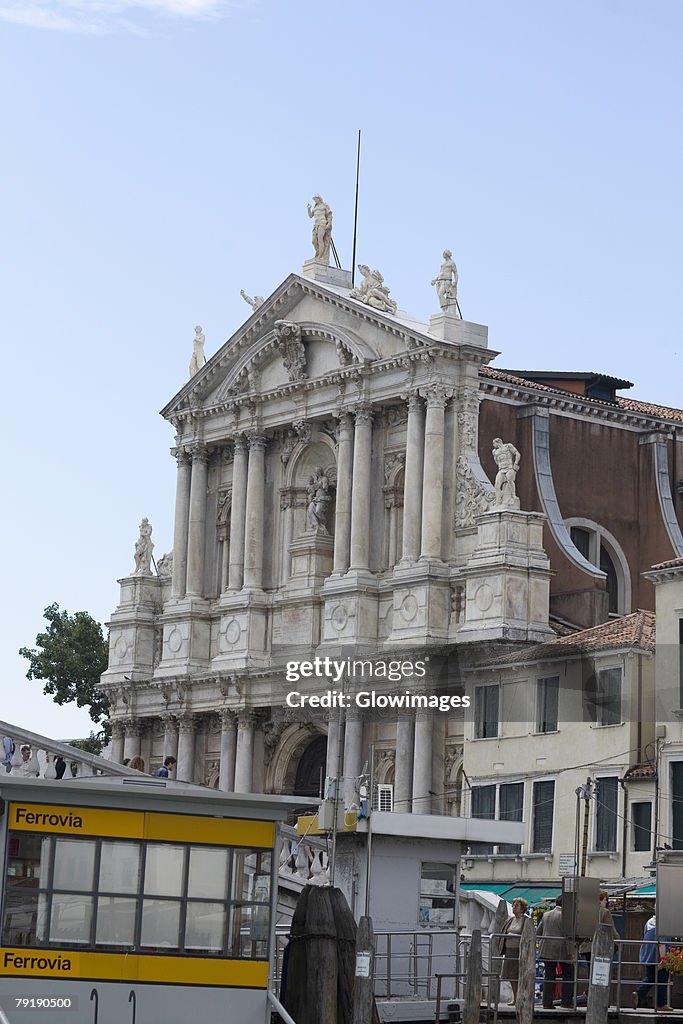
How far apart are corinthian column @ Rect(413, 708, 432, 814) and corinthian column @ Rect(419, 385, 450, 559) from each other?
378cm

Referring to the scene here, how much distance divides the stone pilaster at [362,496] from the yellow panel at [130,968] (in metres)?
→ 29.5

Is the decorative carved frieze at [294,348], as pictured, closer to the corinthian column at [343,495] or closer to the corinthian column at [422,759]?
the corinthian column at [343,495]

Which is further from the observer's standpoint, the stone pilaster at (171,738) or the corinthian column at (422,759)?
the stone pilaster at (171,738)

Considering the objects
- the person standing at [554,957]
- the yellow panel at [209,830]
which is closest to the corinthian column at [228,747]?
the person standing at [554,957]

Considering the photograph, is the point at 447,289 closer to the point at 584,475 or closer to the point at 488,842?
the point at 584,475

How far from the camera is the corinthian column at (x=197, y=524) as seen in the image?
189 ft

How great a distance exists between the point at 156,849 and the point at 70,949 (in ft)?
4.32

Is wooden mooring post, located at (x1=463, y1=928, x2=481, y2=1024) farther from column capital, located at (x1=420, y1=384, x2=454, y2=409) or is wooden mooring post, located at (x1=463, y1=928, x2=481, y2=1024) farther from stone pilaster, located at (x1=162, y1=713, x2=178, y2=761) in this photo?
stone pilaster, located at (x1=162, y1=713, x2=178, y2=761)

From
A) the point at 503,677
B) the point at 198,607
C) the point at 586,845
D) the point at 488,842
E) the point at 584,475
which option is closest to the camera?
the point at 488,842

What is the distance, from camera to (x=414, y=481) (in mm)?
50156

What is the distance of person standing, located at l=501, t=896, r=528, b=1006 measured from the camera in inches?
1033

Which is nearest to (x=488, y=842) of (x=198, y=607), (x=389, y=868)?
(x=389, y=868)

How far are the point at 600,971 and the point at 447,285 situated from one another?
3012 centimetres

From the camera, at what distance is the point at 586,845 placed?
4225cm
